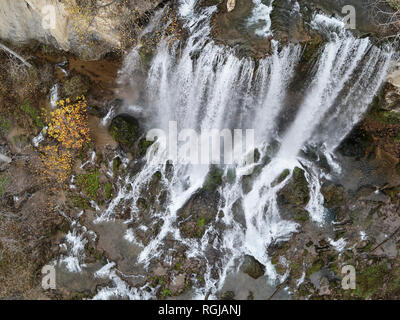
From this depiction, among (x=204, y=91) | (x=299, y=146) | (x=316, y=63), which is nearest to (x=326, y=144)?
(x=299, y=146)

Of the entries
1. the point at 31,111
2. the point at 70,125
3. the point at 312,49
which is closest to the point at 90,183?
the point at 70,125

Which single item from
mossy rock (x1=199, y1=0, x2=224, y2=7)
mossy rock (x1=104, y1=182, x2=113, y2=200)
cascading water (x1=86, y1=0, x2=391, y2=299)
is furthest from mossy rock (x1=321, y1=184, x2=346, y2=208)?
mossy rock (x1=104, y1=182, x2=113, y2=200)

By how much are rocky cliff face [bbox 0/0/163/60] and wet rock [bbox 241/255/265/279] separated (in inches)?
397

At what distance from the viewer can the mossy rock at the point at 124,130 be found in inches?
514

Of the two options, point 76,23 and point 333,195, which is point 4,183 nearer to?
point 76,23

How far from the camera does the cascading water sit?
38.2 ft

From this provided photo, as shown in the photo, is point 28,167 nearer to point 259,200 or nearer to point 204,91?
point 204,91

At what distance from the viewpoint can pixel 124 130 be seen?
13.1 m

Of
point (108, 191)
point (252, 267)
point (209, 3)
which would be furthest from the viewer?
point (108, 191)

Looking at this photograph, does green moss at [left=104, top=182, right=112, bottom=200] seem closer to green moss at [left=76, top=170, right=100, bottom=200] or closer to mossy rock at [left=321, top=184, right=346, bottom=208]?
green moss at [left=76, top=170, right=100, bottom=200]

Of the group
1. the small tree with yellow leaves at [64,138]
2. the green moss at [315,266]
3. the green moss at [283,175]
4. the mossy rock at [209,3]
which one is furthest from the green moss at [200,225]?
the mossy rock at [209,3]

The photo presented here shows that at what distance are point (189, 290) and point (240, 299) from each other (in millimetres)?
2076

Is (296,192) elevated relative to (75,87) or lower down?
lower down

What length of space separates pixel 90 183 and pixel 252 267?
24.6 ft
